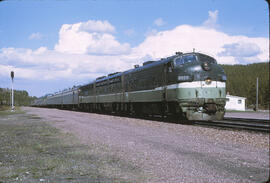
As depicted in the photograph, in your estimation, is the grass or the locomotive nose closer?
the grass

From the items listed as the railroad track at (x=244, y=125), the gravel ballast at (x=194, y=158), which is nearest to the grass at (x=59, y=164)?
the gravel ballast at (x=194, y=158)

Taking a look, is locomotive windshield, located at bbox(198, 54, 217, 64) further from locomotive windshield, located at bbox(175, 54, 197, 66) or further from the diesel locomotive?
locomotive windshield, located at bbox(175, 54, 197, 66)

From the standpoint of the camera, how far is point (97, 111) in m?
→ 39.2

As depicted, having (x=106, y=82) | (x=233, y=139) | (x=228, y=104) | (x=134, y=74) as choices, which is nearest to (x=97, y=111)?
(x=106, y=82)

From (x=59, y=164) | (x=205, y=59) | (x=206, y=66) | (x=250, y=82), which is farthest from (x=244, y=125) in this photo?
(x=250, y=82)

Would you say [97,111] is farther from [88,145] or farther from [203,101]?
[88,145]

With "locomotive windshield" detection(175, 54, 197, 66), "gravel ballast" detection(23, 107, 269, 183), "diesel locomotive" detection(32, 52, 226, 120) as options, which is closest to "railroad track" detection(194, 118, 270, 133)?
"diesel locomotive" detection(32, 52, 226, 120)

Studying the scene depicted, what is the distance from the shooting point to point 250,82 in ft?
403

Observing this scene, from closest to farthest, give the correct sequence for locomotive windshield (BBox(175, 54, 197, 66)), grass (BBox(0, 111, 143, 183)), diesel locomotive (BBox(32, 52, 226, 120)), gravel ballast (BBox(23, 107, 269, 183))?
grass (BBox(0, 111, 143, 183)), gravel ballast (BBox(23, 107, 269, 183)), diesel locomotive (BBox(32, 52, 226, 120)), locomotive windshield (BBox(175, 54, 197, 66))

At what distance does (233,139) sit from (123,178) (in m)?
7.54

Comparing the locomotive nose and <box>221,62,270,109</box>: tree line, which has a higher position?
<box>221,62,270,109</box>: tree line

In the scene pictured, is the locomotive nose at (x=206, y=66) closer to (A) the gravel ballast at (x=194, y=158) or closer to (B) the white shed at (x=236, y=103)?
(A) the gravel ballast at (x=194, y=158)

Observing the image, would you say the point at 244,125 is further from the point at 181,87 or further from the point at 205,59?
the point at 205,59

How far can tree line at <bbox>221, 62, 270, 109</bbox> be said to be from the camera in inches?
4451
